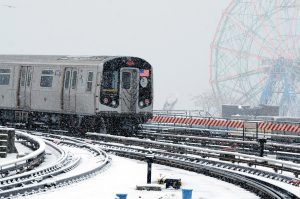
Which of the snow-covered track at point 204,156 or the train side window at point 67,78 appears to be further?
the train side window at point 67,78

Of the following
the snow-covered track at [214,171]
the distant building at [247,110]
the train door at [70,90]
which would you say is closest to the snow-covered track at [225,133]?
the train door at [70,90]

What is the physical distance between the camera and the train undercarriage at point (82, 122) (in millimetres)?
31266

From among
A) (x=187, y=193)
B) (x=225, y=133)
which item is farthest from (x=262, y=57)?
(x=187, y=193)

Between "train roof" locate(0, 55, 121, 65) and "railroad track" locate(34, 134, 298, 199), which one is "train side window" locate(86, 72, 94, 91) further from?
"railroad track" locate(34, 134, 298, 199)

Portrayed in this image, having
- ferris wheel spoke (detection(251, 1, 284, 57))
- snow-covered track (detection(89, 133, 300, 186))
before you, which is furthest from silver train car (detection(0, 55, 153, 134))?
ferris wheel spoke (detection(251, 1, 284, 57))

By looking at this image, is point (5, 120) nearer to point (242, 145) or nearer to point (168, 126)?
point (168, 126)

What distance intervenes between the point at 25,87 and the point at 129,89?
5.78 m

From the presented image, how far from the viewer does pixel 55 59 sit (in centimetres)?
3266

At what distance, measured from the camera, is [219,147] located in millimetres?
25766

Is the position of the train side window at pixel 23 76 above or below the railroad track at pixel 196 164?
above

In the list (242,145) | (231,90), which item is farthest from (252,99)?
(242,145)

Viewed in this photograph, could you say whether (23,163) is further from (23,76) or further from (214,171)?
(23,76)

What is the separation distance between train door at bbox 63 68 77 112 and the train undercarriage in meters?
0.53

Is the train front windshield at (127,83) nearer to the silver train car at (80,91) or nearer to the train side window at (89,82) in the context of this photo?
the silver train car at (80,91)
